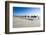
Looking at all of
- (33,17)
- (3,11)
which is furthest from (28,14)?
(3,11)

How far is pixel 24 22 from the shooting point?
1577 millimetres

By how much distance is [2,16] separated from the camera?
1494 millimetres

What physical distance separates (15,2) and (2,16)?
1.06 feet

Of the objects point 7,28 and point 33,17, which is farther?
point 33,17

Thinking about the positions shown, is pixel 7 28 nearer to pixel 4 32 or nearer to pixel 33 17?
pixel 4 32

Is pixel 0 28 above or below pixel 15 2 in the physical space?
below

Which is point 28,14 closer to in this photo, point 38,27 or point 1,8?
point 38,27

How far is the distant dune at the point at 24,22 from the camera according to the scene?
5.05 feet

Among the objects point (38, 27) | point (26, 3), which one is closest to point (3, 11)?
point (26, 3)

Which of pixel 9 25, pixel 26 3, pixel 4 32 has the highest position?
pixel 26 3

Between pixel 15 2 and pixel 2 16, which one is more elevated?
pixel 15 2

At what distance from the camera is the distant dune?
1.54 metres

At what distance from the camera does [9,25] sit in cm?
151

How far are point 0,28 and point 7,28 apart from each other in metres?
0.11
